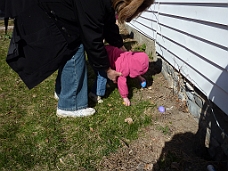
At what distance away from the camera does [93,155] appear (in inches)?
101

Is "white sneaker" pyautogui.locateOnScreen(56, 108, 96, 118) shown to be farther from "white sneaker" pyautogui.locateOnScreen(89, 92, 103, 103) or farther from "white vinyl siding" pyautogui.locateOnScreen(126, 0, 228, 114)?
"white vinyl siding" pyautogui.locateOnScreen(126, 0, 228, 114)

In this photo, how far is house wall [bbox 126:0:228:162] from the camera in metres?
2.33

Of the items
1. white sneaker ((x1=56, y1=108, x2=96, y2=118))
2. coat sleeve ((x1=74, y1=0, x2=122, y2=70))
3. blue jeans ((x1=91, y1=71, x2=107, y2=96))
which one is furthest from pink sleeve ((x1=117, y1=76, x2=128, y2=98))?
coat sleeve ((x1=74, y1=0, x2=122, y2=70))

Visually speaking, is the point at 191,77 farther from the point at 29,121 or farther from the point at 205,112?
the point at 29,121

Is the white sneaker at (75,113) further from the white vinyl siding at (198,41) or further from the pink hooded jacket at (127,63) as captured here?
the white vinyl siding at (198,41)

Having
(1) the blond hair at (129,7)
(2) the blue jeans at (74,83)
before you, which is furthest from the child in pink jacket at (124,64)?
(1) the blond hair at (129,7)

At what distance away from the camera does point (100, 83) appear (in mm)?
3316

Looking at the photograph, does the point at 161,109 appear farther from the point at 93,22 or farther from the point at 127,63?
the point at 93,22

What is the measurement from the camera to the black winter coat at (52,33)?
230cm

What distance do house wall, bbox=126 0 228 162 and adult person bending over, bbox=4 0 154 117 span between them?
25.6 inches

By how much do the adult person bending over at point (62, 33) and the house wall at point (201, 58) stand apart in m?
0.65

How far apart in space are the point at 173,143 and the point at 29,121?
5.39ft

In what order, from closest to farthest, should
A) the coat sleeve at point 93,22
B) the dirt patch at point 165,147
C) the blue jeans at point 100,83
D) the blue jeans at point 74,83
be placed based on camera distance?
1. the coat sleeve at point 93,22
2. the dirt patch at point 165,147
3. the blue jeans at point 74,83
4. the blue jeans at point 100,83

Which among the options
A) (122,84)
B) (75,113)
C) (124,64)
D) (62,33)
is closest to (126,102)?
(122,84)
